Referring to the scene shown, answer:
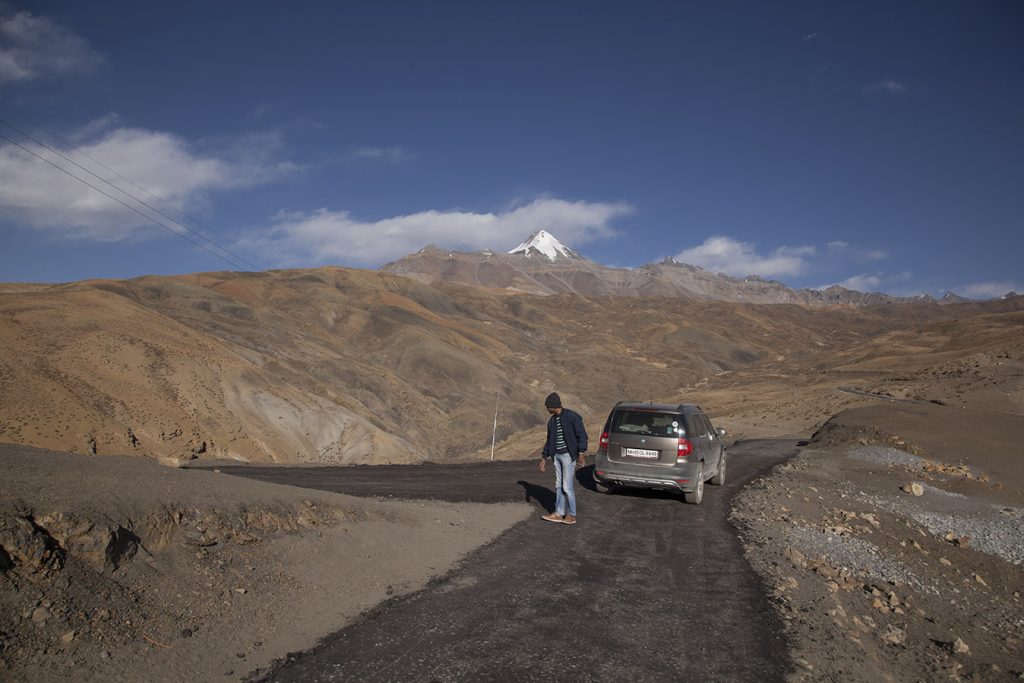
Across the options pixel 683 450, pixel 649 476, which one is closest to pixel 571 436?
pixel 649 476

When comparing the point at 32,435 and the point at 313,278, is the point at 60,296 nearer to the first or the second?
the point at 32,435

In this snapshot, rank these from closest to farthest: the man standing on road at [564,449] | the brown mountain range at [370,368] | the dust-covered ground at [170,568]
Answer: the dust-covered ground at [170,568]
the man standing on road at [564,449]
the brown mountain range at [370,368]

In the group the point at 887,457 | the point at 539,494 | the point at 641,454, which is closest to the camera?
the point at 641,454

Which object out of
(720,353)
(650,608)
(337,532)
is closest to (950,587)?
(650,608)

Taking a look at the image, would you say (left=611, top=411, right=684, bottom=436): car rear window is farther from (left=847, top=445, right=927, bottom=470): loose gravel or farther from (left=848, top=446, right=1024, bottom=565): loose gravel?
(left=847, top=445, right=927, bottom=470): loose gravel

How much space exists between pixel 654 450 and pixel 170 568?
8.29m

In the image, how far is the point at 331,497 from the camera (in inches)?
328

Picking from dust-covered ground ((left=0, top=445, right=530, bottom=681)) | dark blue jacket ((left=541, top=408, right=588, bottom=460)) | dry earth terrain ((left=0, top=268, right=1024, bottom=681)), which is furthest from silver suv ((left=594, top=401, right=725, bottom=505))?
dust-covered ground ((left=0, top=445, right=530, bottom=681))

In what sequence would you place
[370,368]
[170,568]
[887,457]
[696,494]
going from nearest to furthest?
[170,568] → [696,494] → [887,457] → [370,368]

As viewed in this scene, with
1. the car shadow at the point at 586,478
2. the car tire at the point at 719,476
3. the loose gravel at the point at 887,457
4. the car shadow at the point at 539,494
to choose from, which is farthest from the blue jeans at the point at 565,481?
the loose gravel at the point at 887,457

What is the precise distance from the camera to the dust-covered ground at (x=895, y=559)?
5.78 metres

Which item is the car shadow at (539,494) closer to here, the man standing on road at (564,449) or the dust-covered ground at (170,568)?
the man standing on road at (564,449)

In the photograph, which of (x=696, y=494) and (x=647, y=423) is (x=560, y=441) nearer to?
(x=647, y=423)

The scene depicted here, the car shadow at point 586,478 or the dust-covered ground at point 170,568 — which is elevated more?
the dust-covered ground at point 170,568
